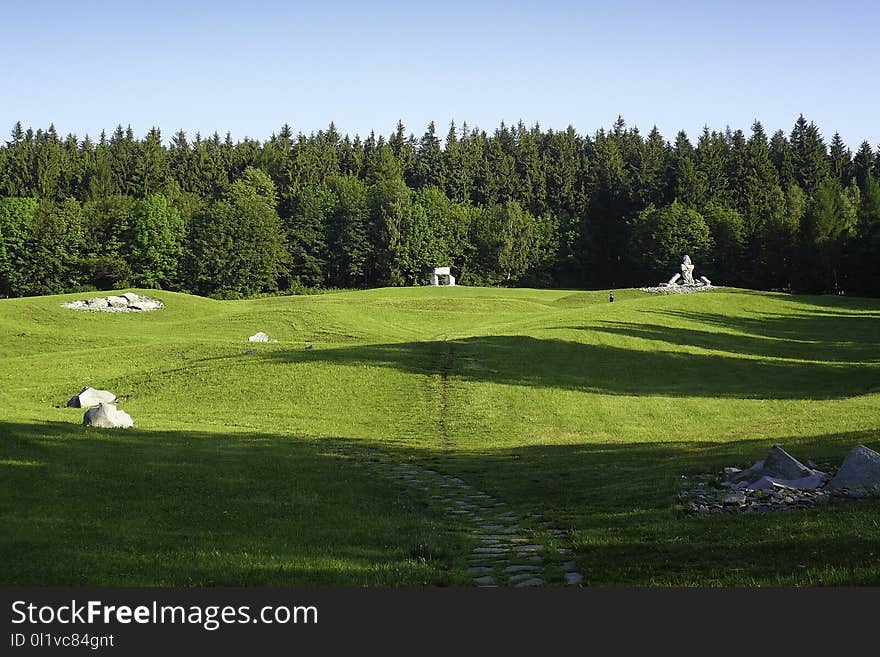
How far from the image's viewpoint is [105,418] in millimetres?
26562

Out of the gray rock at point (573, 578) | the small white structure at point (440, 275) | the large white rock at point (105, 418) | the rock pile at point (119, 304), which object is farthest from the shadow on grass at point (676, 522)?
the small white structure at point (440, 275)

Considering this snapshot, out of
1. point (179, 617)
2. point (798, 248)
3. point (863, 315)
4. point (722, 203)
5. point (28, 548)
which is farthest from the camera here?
point (722, 203)

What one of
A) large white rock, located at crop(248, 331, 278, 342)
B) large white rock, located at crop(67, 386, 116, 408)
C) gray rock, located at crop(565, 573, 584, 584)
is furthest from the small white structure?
gray rock, located at crop(565, 573, 584, 584)

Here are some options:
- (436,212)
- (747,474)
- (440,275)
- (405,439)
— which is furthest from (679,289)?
(747,474)

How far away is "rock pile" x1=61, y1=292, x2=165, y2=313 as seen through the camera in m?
71.9

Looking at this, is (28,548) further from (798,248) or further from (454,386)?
(798,248)

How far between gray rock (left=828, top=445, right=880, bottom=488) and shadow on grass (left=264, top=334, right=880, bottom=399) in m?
23.1

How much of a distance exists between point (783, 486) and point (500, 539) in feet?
19.8

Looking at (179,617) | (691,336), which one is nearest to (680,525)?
(179,617)

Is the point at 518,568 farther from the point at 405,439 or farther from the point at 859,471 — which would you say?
the point at 405,439

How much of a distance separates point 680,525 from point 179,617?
904 centimetres

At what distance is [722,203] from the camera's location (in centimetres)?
14038

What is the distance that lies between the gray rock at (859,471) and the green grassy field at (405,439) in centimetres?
137

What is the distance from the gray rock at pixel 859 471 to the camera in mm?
15734
